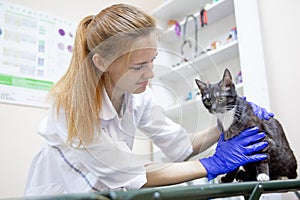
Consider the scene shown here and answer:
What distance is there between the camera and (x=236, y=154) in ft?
3.12

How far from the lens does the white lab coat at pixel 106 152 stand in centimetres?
91

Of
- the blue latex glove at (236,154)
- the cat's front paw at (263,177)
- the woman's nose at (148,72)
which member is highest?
the woman's nose at (148,72)

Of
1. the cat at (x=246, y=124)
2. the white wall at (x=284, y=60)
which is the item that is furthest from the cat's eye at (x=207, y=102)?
the white wall at (x=284, y=60)

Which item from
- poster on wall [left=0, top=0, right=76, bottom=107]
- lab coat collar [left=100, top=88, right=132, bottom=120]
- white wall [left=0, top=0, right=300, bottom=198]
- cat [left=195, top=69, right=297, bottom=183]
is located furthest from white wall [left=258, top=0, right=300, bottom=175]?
poster on wall [left=0, top=0, right=76, bottom=107]

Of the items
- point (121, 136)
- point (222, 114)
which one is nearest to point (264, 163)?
point (222, 114)

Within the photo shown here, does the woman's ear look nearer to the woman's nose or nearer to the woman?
the woman

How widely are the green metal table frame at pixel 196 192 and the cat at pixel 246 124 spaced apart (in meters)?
0.19

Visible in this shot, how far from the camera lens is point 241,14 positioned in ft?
4.77

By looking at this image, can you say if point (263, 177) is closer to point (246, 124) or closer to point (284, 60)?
point (246, 124)

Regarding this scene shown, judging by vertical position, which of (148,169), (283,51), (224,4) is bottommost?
(148,169)

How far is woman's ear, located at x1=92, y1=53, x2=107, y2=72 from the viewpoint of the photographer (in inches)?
37.3

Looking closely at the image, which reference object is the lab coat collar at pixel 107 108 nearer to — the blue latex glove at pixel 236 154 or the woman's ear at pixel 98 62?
the woman's ear at pixel 98 62

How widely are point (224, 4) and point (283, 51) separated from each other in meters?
0.51

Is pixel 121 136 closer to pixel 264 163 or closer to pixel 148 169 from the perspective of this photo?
pixel 148 169
